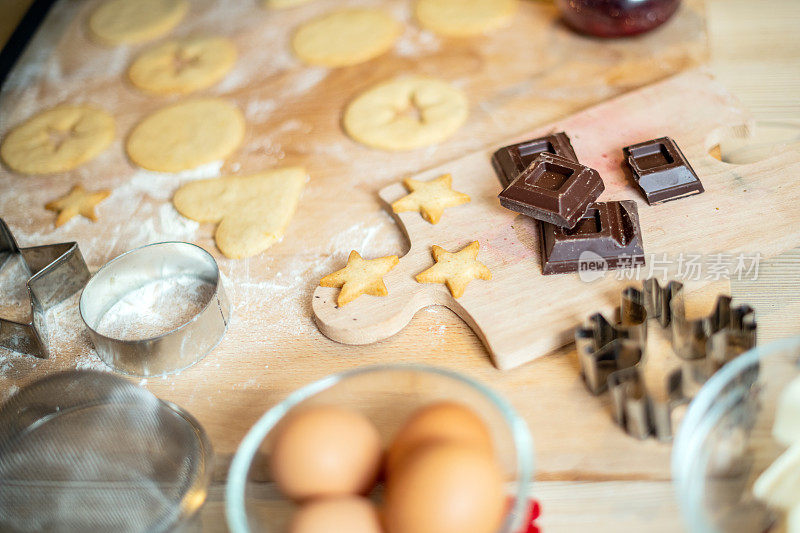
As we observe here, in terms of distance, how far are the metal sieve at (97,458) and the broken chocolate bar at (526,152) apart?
69 cm

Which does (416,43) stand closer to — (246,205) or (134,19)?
(246,205)

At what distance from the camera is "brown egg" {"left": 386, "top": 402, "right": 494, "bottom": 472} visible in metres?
0.77

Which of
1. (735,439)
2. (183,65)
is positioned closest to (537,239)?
(735,439)

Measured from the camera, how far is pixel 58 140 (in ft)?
5.38

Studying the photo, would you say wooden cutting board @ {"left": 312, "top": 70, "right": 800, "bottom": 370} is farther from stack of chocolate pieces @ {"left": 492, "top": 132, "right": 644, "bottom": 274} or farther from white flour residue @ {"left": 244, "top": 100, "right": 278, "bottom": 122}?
white flour residue @ {"left": 244, "top": 100, "right": 278, "bottom": 122}

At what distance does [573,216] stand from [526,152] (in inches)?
9.1

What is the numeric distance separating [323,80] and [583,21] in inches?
25.1

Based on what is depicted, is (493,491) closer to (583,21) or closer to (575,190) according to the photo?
(575,190)

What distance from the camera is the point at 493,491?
711 mm

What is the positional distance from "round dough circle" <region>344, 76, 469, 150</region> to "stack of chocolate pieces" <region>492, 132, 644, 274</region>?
35 cm

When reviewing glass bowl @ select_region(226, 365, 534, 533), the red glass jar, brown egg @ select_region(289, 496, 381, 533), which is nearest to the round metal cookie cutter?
glass bowl @ select_region(226, 365, 534, 533)

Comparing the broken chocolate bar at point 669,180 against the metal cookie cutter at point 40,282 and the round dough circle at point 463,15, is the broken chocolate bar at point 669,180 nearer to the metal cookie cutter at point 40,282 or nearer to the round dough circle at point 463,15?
the round dough circle at point 463,15

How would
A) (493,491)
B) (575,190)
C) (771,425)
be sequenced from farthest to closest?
(575,190) < (771,425) < (493,491)

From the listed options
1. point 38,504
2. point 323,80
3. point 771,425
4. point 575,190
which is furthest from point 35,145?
point 771,425
